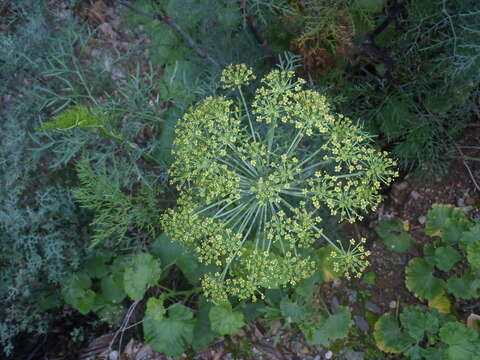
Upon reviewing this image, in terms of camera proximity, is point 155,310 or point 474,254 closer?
point 474,254

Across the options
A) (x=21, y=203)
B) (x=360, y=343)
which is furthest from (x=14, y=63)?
(x=360, y=343)

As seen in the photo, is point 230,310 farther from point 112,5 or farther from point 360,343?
point 112,5

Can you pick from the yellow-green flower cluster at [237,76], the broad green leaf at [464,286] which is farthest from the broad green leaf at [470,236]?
the yellow-green flower cluster at [237,76]

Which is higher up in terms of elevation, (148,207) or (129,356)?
(148,207)

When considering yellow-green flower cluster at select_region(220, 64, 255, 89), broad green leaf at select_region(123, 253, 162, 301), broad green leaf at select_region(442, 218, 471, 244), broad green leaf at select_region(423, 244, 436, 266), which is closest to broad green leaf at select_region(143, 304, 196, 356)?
broad green leaf at select_region(123, 253, 162, 301)

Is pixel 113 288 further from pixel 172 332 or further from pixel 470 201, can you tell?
pixel 470 201

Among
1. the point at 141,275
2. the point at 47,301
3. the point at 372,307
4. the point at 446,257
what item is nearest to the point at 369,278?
the point at 372,307
